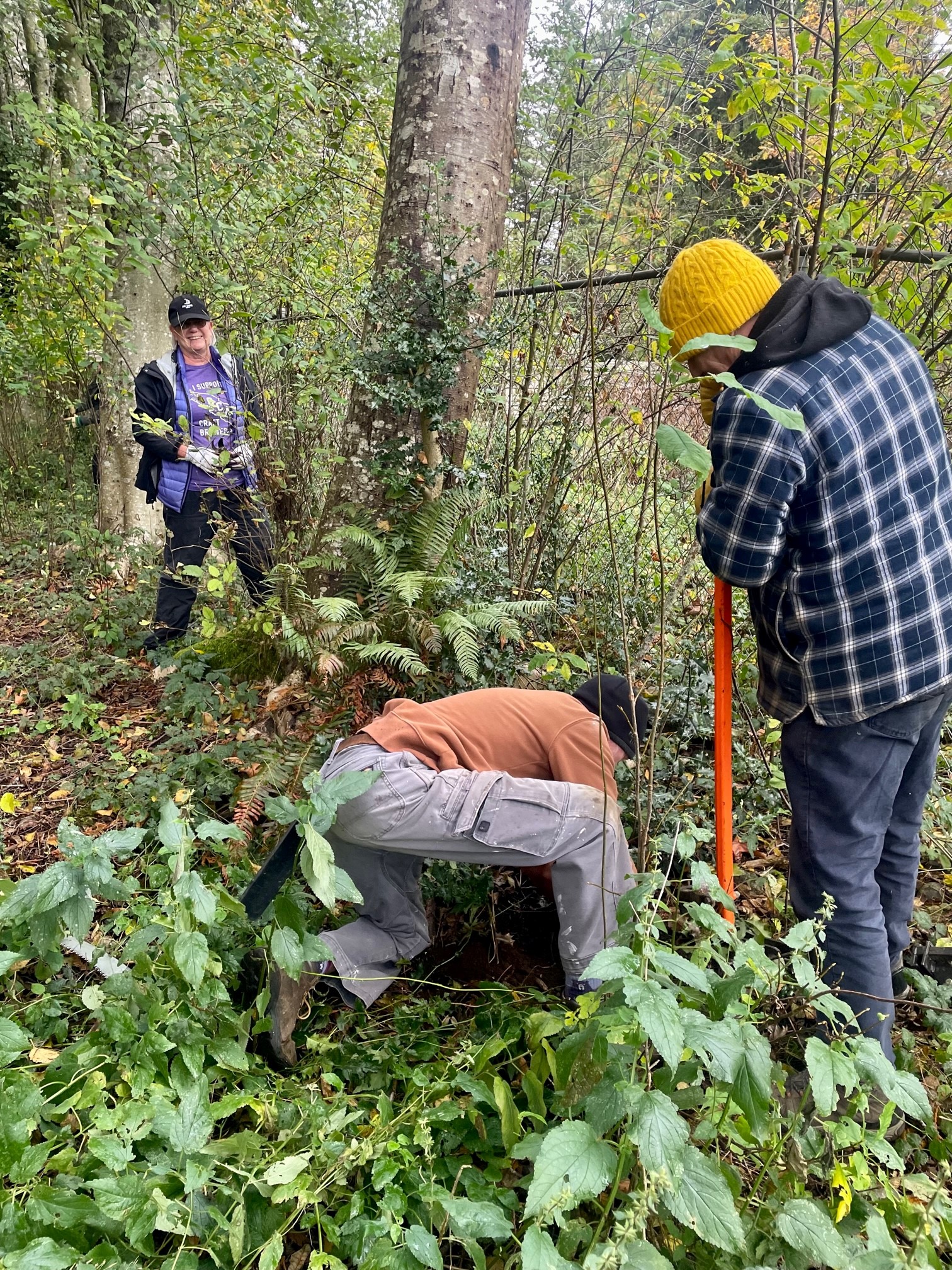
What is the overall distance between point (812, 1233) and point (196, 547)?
4383mm

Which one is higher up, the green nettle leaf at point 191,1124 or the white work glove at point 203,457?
the white work glove at point 203,457

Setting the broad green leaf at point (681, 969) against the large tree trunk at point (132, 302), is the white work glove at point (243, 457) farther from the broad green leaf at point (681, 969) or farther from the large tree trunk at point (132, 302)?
the broad green leaf at point (681, 969)

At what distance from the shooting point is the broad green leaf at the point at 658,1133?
4.39 ft

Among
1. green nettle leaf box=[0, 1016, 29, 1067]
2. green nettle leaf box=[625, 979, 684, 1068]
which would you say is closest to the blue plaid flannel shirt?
green nettle leaf box=[625, 979, 684, 1068]

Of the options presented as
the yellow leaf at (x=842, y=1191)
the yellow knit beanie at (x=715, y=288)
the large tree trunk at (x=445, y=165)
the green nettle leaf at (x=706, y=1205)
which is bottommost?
the yellow leaf at (x=842, y=1191)

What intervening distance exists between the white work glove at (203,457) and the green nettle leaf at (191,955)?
120 inches

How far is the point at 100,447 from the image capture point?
659cm

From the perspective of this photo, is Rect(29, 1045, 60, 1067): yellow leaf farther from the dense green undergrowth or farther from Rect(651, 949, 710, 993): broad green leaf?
Rect(651, 949, 710, 993): broad green leaf

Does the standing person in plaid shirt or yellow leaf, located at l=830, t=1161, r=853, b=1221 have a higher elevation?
the standing person in plaid shirt

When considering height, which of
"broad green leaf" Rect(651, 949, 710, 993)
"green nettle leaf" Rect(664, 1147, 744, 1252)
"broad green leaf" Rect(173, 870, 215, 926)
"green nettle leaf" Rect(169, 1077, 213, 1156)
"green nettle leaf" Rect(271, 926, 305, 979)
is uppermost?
"broad green leaf" Rect(651, 949, 710, 993)

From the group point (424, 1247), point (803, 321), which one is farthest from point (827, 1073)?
point (803, 321)

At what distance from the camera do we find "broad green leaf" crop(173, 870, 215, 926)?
6.18 feet

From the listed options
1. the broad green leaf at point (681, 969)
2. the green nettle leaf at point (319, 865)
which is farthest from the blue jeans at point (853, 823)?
the green nettle leaf at point (319, 865)

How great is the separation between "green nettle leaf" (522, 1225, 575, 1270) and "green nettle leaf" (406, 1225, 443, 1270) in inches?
12.8
